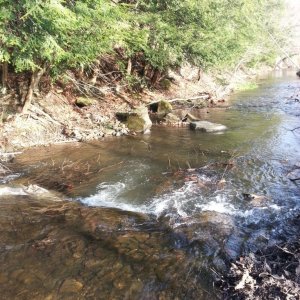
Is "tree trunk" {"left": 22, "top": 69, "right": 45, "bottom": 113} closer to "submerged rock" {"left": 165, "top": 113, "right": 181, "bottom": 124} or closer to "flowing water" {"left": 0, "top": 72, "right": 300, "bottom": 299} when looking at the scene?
"flowing water" {"left": 0, "top": 72, "right": 300, "bottom": 299}

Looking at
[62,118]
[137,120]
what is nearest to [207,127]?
[137,120]

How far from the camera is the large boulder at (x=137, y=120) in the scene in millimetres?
16547

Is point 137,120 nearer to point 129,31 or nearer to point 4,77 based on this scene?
point 129,31

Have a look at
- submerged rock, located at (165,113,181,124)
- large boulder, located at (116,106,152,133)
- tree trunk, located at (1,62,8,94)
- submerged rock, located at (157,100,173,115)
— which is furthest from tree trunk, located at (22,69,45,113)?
submerged rock, located at (157,100,173,115)

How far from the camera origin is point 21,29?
1102 cm

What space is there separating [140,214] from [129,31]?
10.9 m

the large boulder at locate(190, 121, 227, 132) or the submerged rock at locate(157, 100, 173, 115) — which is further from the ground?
the submerged rock at locate(157, 100, 173, 115)

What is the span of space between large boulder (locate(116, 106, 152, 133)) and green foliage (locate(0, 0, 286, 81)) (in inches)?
121

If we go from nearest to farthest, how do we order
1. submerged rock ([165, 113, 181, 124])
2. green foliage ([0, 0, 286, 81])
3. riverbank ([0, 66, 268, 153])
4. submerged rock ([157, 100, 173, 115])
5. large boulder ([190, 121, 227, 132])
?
1. green foliage ([0, 0, 286, 81])
2. riverbank ([0, 66, 268, 153])
3. large boulder ([190, 121, 227, 132])
4. submerged rock ([165, 113, 181, 124])
5. submerged rock ([157, 100, 173, 115])

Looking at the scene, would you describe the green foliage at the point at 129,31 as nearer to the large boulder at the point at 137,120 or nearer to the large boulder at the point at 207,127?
the large boulder at the point at 137,120

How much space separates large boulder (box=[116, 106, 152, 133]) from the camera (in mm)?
16547

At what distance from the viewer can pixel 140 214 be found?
8.25 m

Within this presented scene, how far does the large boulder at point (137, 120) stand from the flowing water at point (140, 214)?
2002 millimetres

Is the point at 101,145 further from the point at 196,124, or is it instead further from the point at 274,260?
the point at 274,260
